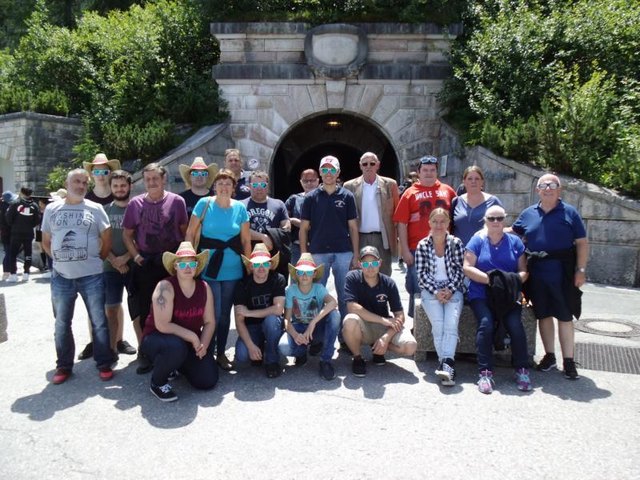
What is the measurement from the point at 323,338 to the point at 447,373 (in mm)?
1127

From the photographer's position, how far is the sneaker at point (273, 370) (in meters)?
4.62

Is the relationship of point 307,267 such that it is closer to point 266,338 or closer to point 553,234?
point 266,338

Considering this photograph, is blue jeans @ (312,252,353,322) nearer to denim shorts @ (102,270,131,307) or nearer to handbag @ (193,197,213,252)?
handbag @ (193,197,213,252)

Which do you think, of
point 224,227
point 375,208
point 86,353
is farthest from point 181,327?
point 375,208

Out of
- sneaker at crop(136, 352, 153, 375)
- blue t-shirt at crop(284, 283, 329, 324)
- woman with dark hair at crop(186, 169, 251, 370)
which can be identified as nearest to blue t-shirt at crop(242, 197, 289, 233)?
→ woman with dark hair at crop(186, 169, 251, 370)

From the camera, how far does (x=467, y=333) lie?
4953 millimetres

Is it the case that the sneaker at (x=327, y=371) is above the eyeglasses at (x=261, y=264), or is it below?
below

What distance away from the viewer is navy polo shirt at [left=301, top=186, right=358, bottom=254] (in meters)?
Answer: 5.30

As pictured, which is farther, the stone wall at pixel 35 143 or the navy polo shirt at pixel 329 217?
the stone wall at pixel 35 143

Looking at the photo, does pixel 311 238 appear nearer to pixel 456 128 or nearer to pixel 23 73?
pixel 456 128

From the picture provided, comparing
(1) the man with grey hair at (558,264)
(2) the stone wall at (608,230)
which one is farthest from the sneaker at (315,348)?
(2) the stone wall at (608,230)

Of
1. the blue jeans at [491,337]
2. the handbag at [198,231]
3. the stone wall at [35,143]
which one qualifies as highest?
the stone wall at [35,143]

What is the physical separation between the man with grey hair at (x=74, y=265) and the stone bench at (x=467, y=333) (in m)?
2.78

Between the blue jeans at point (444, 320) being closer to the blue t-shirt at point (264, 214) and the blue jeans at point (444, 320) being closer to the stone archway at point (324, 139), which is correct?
the blue t-shirt at point (264, 214)
